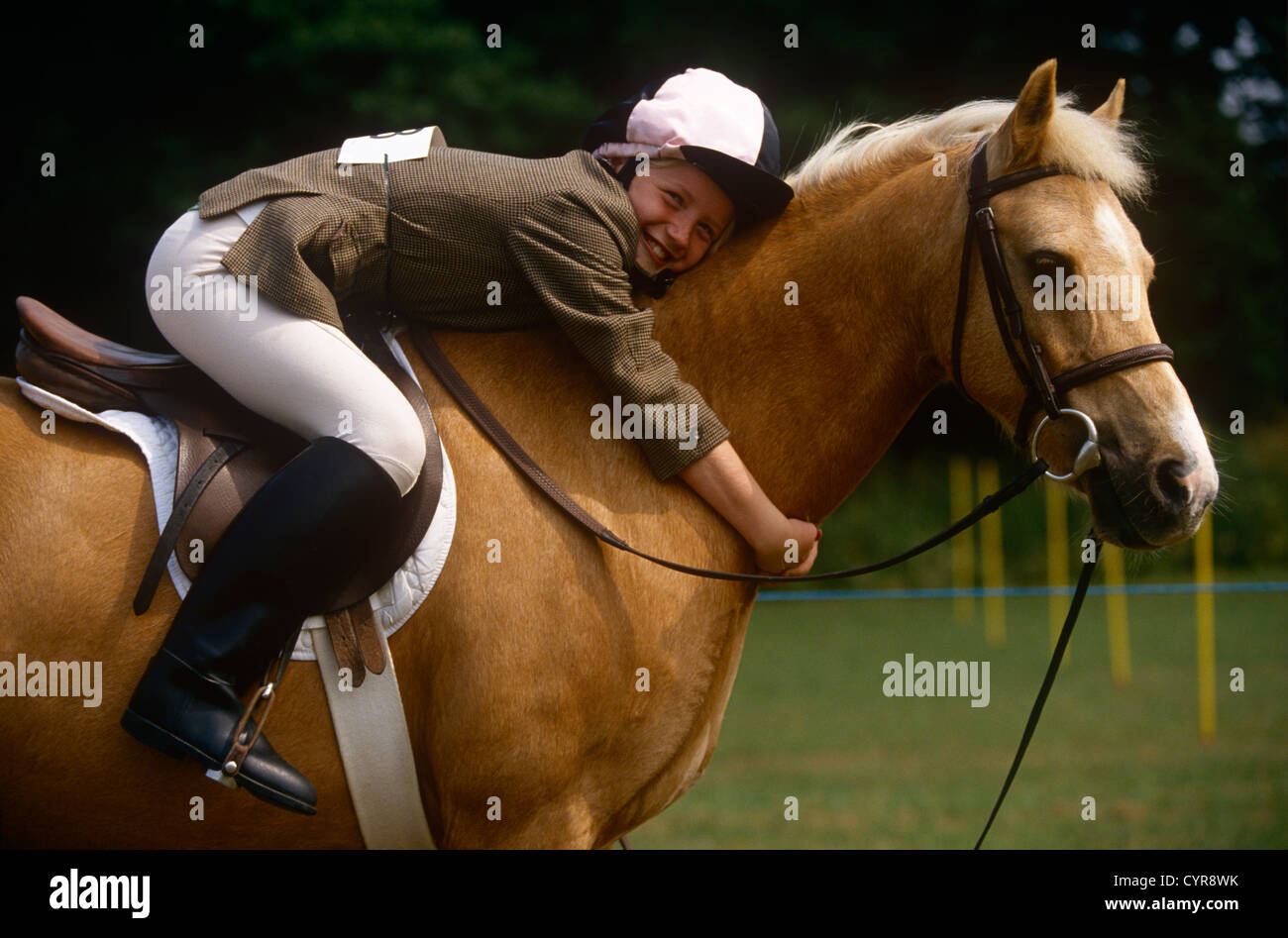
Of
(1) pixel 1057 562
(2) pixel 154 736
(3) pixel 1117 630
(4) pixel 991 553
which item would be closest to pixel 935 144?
(2) pixel 154 736

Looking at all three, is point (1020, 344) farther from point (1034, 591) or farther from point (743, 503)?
point (1034, 591)

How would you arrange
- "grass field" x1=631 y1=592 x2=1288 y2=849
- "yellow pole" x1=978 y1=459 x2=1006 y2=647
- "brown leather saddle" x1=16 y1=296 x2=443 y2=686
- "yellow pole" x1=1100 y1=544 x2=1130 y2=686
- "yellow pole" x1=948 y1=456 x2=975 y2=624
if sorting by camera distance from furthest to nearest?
"yellow pole" x1=948 y1=456 x2=975 y2=624 → "yellow pole" x1=978 y1=459 x2=1006 y2=647 → "yellow pole" x1=1100 y1=544 x2=1130 y2=686 → "grass field" x1=631 y1=592 x2=1288 y2=849 → "brown leather saddle" x1=16 y1=296 x2=443 y2=686

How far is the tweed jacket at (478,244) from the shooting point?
2791 millimetres

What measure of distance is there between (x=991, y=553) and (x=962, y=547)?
50 centimetres

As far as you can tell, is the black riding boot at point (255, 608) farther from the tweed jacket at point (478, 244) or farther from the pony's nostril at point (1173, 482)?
the pony's nostril at point (1173, 482)

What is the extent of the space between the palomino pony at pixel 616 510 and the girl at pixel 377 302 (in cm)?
11

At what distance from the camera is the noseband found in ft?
8.67

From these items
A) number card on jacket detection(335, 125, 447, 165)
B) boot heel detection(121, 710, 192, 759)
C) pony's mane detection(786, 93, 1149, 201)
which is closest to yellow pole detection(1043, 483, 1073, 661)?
pony's mane detection(786, 93, 1149, 201)

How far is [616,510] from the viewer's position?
2.87m

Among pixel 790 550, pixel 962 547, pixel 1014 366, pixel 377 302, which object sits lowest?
pixel 962 547

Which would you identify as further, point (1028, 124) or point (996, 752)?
point (996, 752)

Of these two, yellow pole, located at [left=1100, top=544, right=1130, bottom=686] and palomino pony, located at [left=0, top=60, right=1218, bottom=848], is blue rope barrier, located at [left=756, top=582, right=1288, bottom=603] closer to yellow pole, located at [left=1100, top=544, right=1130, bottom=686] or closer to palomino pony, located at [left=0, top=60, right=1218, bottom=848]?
yellow pole, located at [left=1100, top=544, right=1130, bottom=686]

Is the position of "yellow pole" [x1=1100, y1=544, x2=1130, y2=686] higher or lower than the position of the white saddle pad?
lower

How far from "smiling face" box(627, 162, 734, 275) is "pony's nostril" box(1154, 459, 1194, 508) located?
1.25 metres
